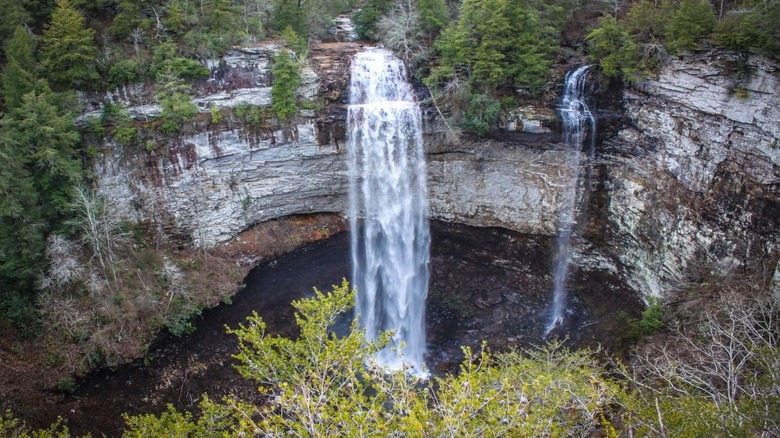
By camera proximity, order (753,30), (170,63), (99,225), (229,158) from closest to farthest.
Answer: (753,30) → (99,225) → (170,63) → (229,158)

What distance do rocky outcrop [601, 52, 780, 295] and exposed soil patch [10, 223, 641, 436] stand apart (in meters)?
3.22

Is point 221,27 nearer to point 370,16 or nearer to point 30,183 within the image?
point 370,16

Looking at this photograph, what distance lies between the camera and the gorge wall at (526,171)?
17.1 m

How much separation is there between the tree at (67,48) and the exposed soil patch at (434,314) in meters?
11.6

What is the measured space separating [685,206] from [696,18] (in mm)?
6804

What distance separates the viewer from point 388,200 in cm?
2531

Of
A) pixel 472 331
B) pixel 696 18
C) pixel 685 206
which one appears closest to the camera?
pixel 696 18

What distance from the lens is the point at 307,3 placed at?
28312mm

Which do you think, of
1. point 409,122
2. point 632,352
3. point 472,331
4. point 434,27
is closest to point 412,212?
point 409,122

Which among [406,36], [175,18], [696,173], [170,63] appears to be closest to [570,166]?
[696,173]

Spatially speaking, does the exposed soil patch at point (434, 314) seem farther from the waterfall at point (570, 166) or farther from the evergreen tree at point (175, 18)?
the evergreen tree at point (175, 18)

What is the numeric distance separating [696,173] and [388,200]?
13352mm

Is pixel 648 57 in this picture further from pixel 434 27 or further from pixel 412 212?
pixel 412 212

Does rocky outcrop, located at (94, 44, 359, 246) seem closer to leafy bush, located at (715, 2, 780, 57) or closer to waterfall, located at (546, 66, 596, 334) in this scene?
waterfall, located at (546, 66, 596, 334)
